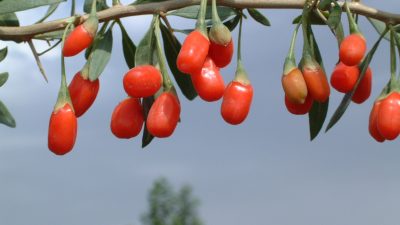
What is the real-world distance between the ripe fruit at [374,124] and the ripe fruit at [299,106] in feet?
0.63

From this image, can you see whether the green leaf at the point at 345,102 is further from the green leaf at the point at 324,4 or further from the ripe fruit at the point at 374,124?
the green leaf at the point at 324,4

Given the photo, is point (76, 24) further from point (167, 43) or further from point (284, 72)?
point (284, 72)

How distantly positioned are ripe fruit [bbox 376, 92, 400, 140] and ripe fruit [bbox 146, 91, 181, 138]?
22.4 inches

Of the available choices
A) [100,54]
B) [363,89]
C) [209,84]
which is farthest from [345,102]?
[100,54]

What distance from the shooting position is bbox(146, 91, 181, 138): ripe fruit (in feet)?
7.11

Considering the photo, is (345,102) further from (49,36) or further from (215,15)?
(49,36)

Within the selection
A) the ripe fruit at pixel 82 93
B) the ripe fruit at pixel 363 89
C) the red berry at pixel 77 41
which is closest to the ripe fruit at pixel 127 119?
the ripe fruit at pixel 82 93

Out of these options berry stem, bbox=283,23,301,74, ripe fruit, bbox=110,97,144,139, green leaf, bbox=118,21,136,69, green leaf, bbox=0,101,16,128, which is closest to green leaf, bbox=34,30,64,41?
green leaf, bbox=118,21,136,69

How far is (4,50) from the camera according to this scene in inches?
104

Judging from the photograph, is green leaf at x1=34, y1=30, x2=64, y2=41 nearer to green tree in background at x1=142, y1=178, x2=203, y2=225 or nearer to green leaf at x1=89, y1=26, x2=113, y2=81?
green leaf at x1=89, y1=26, x2=113, y2=81

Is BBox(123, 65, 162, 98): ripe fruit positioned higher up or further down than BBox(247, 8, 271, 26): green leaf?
further down

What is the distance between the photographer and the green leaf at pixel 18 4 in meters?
2.41

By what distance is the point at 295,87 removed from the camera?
2.24 m

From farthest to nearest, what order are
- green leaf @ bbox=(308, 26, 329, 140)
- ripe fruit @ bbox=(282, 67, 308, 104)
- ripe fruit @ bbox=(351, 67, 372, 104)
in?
green leaf @ bbox=(308, 26, 329, 140), ripe fruit @ bbox=(351, 67, 372, 104), ripe fruit @ bbox=(282, 67, 308, 104)
